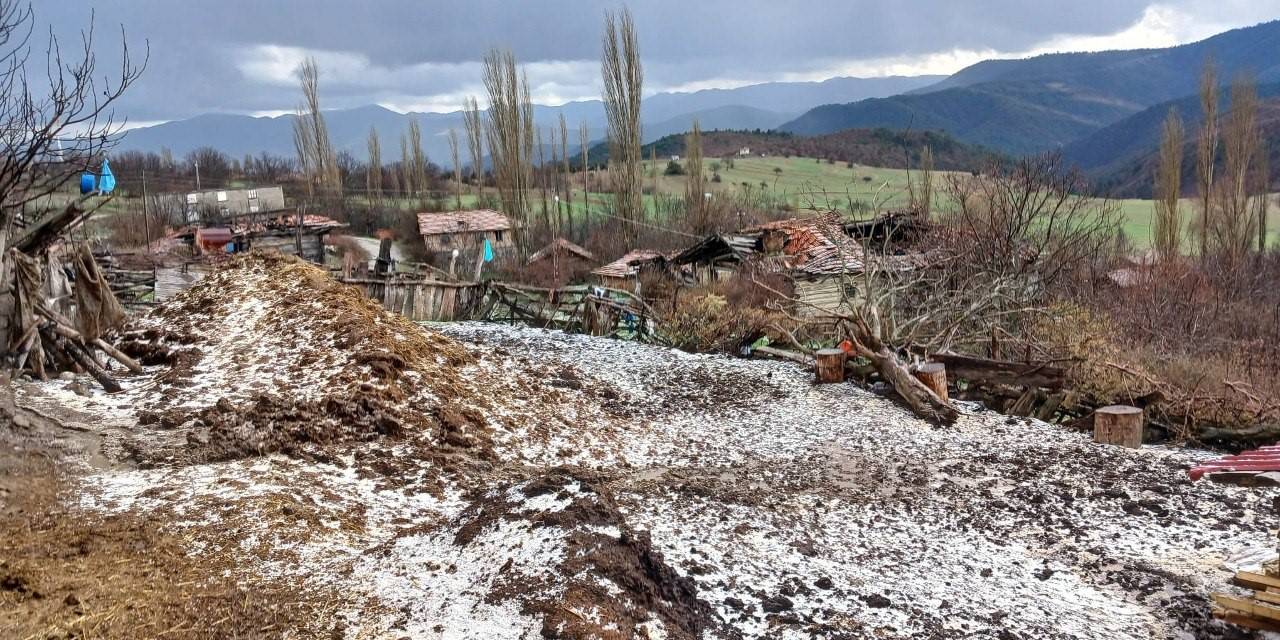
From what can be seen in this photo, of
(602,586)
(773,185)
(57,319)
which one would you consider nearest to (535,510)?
(602,586)

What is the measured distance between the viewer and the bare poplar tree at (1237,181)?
32.9 metres

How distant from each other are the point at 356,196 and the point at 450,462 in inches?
2506

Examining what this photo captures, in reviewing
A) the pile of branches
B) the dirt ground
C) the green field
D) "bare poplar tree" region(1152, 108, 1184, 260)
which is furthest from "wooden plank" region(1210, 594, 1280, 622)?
the green field

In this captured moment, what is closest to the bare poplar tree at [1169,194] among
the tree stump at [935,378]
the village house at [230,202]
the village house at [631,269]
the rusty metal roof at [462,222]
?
the village house at [631,269]

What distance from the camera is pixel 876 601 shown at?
5.15 meters

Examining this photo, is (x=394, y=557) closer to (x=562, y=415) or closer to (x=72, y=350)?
(x=562, y=415)

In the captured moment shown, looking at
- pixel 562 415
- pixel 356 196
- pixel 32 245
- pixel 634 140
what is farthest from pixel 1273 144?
pixel 32 245

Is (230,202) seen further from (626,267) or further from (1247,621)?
(1247,621)

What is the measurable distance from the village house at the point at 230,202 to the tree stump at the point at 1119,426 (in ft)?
163

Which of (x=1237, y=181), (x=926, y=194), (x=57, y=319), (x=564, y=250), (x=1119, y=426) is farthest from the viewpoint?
(x=564, y=250)

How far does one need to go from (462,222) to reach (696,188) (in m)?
14.5

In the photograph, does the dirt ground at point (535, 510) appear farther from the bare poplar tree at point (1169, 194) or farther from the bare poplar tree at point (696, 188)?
the bare poplar tree at point (696, 188)

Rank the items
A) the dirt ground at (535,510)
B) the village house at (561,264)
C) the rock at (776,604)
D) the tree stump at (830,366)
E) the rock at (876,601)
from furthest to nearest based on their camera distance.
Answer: the village house at (561,264) → the tree stump at (830,366) → the rock at (876,601) → the rock at (776,604) → the dirt ground at (535,510)

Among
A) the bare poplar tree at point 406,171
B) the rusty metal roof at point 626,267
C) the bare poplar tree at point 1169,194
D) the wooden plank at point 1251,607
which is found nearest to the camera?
the wooden plank at point 1251,607
